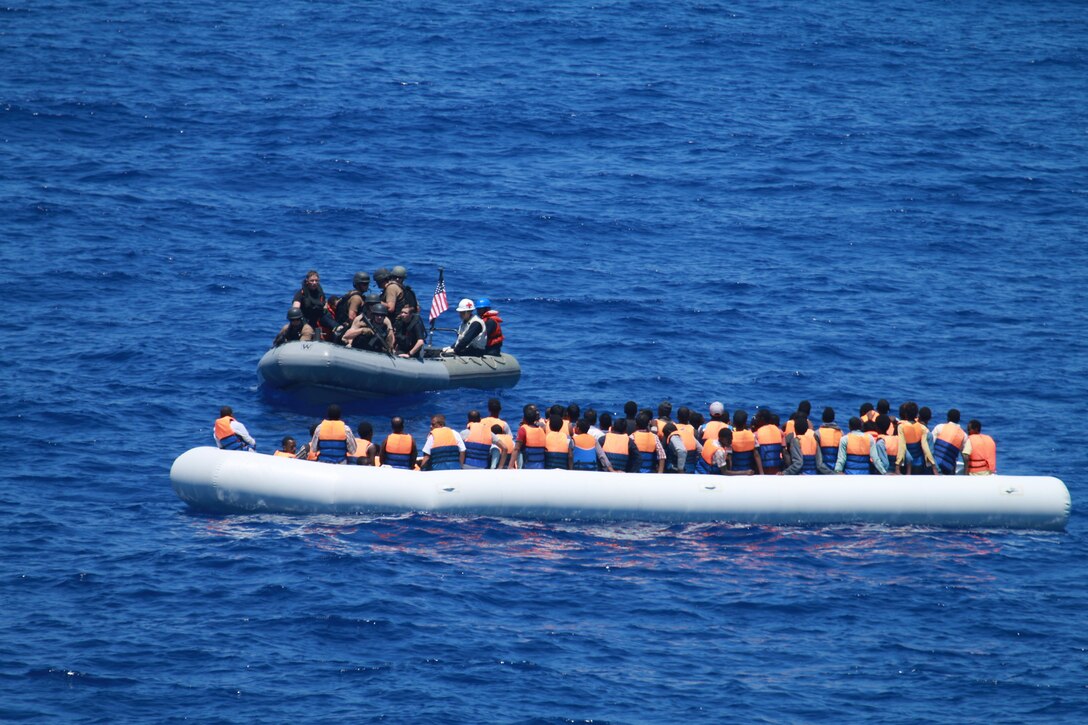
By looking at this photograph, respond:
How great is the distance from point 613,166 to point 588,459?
22.5 meters

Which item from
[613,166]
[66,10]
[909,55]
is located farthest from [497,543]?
[66,10]

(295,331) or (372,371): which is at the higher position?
(295,331)

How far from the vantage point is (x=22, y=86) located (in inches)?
1825

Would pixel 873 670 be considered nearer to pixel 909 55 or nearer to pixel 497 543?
pixel 497 543

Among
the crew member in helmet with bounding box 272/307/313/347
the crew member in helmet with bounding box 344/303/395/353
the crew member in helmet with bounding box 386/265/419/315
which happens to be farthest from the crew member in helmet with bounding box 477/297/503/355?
the crew member in helmet with bounding box 272/307/313/347

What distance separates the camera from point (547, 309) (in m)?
33.7

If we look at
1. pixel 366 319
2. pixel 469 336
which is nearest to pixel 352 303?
pixel 366 319

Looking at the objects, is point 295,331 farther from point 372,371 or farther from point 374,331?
point 372,371

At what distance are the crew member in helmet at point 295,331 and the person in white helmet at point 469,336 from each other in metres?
3.09

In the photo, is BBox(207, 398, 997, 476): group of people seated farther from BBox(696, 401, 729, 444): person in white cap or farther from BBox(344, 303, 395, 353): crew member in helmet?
BBox(344, 303, 395, 353): crew member in helmet

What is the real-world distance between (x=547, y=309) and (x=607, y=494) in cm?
1231

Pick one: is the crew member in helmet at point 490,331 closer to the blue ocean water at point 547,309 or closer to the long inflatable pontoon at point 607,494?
the blue ocean water at point 547,309

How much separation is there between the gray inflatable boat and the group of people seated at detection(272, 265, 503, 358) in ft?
1.16

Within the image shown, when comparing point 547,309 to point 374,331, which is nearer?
point 374,331
